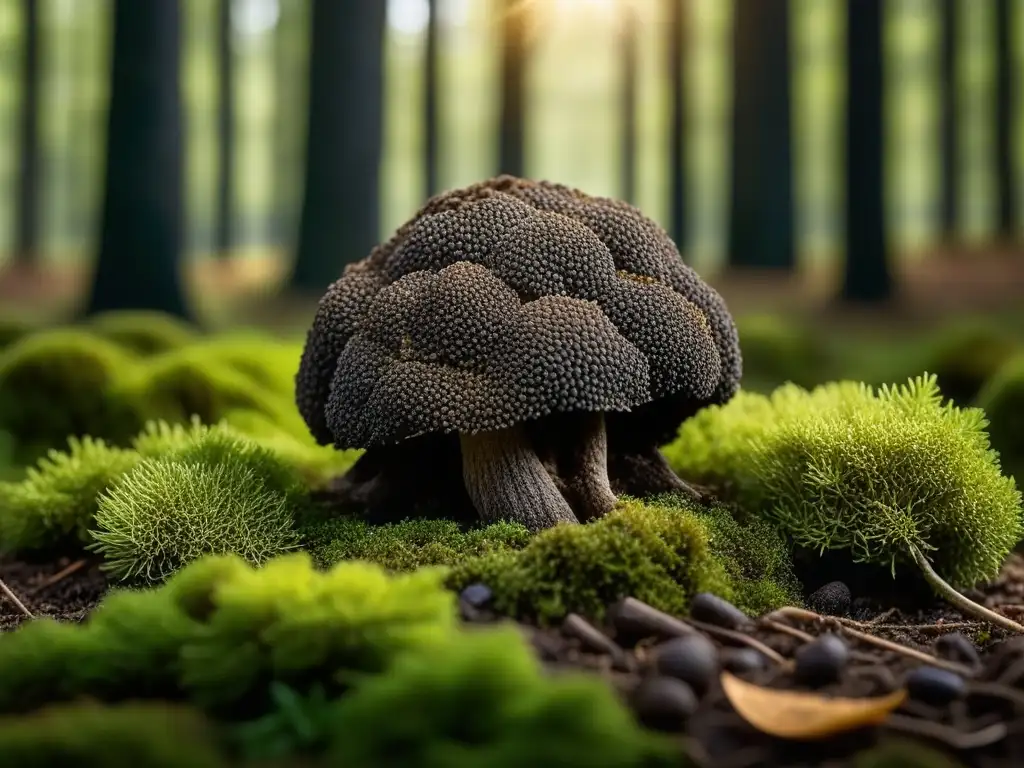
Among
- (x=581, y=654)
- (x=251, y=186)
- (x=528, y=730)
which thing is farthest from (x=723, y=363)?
(x=251, y=186)

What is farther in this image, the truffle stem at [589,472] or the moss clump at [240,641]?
the truffle stem at [589,472]

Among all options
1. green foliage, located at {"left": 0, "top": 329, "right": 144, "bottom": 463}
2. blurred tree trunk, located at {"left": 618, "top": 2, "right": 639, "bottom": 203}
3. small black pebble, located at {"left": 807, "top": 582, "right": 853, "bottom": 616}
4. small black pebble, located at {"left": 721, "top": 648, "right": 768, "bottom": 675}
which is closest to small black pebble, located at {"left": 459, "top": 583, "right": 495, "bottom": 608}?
small black pebble, located at {"left": 721, "top": 648, "right": 768, "bottom": 675}

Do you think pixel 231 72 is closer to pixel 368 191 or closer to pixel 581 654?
pixel 368 191

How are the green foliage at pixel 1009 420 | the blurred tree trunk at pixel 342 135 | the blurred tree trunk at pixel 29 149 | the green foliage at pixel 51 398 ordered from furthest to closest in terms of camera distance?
the blurred tree trunk at pixel 29 149 → the blurred tree trunk at pixel 342 135 → the green foliage at pixel 51 398 → the green foliage at pixel 1009 420

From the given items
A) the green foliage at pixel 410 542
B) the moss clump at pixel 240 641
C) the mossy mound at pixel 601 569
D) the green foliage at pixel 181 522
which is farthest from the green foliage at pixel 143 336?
the moss clump at pixel 240 641

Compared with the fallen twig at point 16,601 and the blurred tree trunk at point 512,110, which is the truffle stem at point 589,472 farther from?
the blurred tree trunk at point 512,110
